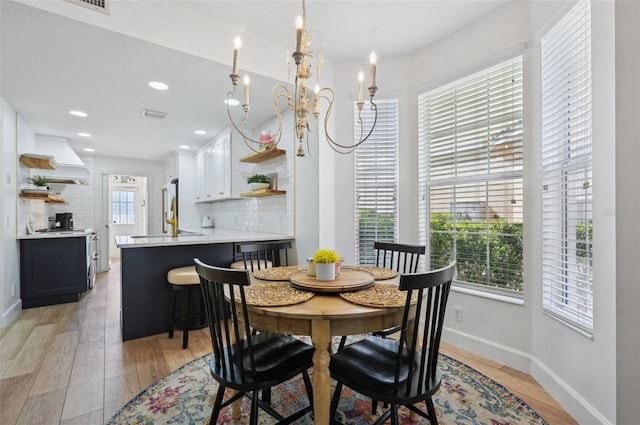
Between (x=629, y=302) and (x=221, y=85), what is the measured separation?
3.12 m

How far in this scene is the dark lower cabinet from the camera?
3.58 metres

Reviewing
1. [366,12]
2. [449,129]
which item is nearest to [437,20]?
[366,12]

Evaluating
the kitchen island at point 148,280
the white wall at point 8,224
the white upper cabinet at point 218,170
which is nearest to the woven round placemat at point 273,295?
the kitchen island at point 148,280

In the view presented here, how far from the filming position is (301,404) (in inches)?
71.6

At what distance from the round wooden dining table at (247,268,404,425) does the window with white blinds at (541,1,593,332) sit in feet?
3.96

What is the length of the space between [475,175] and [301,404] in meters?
2.13

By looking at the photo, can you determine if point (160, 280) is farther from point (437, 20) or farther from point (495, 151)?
point (437, 20)

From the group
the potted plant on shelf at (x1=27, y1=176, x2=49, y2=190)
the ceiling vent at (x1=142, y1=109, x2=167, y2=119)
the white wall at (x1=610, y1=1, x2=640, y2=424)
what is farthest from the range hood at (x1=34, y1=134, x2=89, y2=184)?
the white wall at (x1=610, y1=1, x2=640, y2=424)

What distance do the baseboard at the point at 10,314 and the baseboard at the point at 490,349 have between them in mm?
4222

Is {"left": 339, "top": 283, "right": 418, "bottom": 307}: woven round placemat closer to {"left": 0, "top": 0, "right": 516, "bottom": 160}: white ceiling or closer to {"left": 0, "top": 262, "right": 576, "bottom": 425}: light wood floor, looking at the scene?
{"left": 0, "top": 262, "right": 576, "bottom": 425}: light wood floor

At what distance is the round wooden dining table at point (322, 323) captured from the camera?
1289mm

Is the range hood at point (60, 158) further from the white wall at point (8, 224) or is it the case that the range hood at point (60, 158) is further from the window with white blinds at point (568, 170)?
the window with white blinds at point (568, 170)

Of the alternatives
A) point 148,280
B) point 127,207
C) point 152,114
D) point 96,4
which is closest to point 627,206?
point 96,4

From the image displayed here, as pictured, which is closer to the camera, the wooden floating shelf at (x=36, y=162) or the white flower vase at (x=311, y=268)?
the white flower vase at (x=311, y=268)
